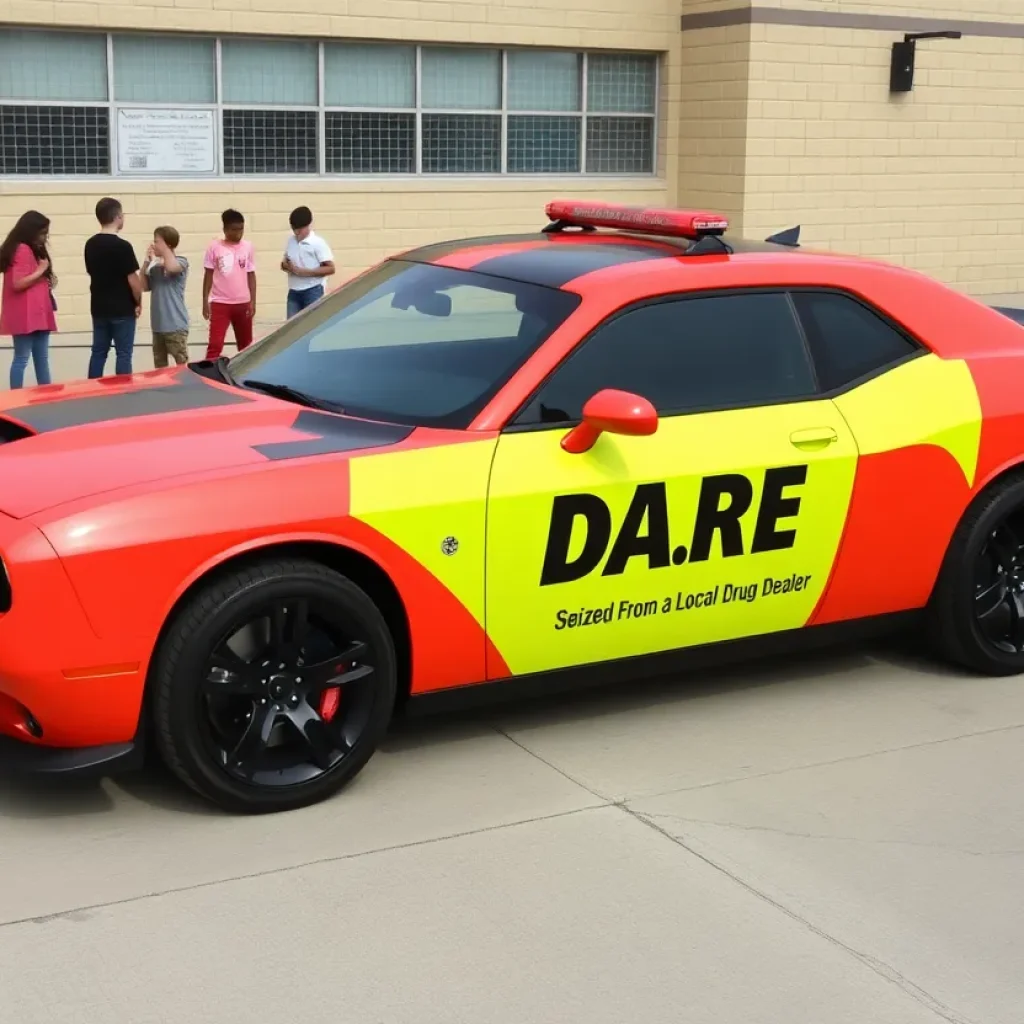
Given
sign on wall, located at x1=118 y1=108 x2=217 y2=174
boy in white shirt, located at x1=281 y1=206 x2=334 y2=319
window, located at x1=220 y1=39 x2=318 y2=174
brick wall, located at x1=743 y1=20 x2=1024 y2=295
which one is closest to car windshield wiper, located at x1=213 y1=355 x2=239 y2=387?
boy in white shirt, located at x1=281 y1=206 x2=334 y2=319

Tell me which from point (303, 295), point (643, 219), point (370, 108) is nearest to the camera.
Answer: point (643, 219)

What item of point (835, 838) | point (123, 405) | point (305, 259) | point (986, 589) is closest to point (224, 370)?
point (123, 405)

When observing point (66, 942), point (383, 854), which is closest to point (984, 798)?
point (383, 854)

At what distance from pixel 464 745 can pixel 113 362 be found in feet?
32.8

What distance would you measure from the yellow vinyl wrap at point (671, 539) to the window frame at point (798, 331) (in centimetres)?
3

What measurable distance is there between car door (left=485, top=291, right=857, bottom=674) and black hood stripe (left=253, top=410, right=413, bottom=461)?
1.14 ft

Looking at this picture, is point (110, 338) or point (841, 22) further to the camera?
point (841, 22)

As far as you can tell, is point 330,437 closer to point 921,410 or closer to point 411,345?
point 411,345

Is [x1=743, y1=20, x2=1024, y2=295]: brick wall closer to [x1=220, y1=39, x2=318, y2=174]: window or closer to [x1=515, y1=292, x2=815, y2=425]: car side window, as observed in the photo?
[x1=220, y1=39, x2=318, y2=174]: window

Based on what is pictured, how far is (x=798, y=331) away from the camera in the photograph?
5.55 m

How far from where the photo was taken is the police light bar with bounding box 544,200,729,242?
5.65 meters

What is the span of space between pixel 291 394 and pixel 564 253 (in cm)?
107

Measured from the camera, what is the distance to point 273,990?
366 cm

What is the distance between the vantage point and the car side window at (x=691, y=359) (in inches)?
200
